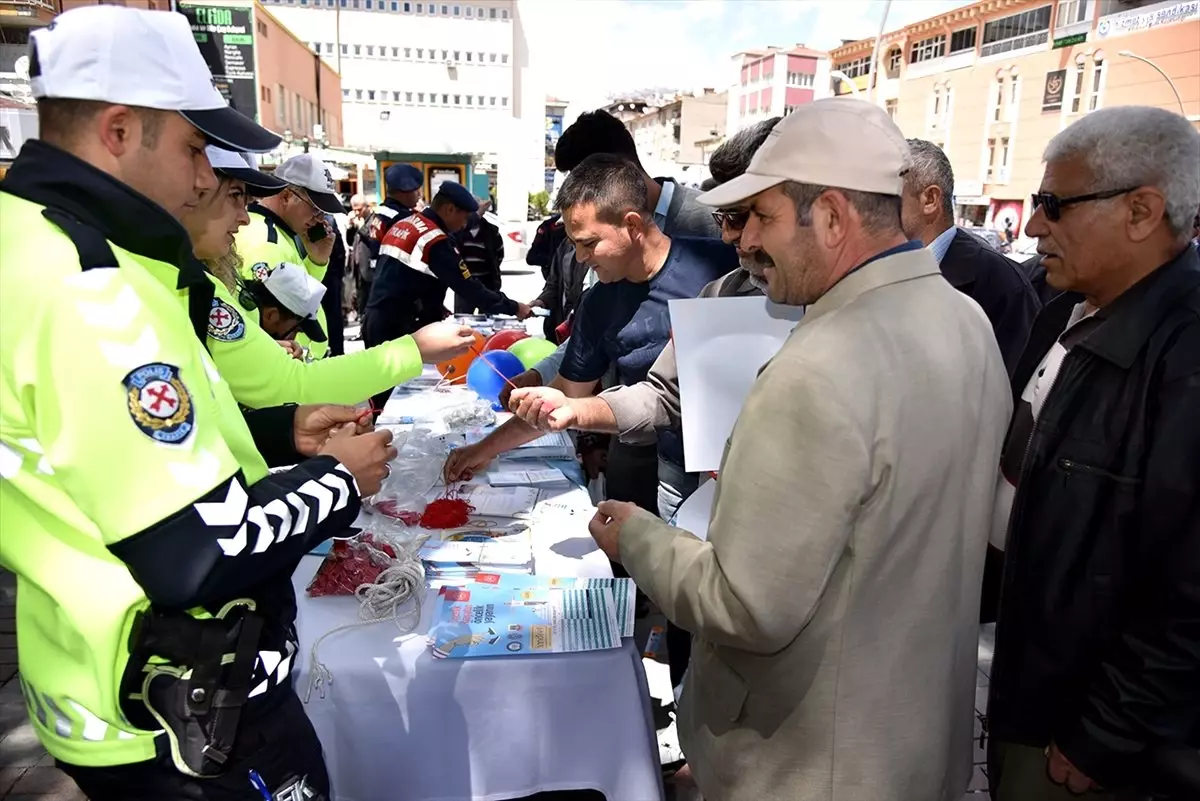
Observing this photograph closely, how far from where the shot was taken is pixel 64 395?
85 cm

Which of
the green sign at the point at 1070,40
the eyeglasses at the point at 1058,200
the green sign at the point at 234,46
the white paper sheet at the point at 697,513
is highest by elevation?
Answer: the green sign at the point at 1070,40

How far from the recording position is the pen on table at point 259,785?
1.15m

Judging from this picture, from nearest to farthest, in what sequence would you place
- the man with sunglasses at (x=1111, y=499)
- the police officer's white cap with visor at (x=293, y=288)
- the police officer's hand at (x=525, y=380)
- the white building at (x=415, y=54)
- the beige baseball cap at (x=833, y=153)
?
the beige baseball cap at (x=833, y=153)
the man with sunglasses at (x=1111, y=499)
the police officer's hand at (x=525, y=380)
the police officer's white cap with visor at (x=293, y=288)
the white building at (x=415, y=54)

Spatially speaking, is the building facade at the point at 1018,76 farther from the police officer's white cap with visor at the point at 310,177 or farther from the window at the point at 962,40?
the police officer's white cap with visor at the point at 310,177

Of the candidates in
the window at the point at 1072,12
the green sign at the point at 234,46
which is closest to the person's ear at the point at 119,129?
the green sign at the point at 234,46

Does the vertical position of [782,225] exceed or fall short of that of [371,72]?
it falls short

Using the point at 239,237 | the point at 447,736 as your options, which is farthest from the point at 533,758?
the point at 239,237

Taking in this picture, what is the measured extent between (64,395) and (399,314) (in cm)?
465

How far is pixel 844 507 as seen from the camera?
105 cm

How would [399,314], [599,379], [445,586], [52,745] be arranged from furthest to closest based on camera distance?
[399,314] < [599,379] < [445,586] < [52,745]

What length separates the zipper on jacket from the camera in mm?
1342

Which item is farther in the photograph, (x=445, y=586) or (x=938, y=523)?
(x=445, y=586)

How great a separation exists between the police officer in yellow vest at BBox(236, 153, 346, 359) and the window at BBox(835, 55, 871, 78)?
1865 inches

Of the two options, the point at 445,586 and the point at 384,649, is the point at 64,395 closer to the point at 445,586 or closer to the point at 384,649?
the point at 384,649
